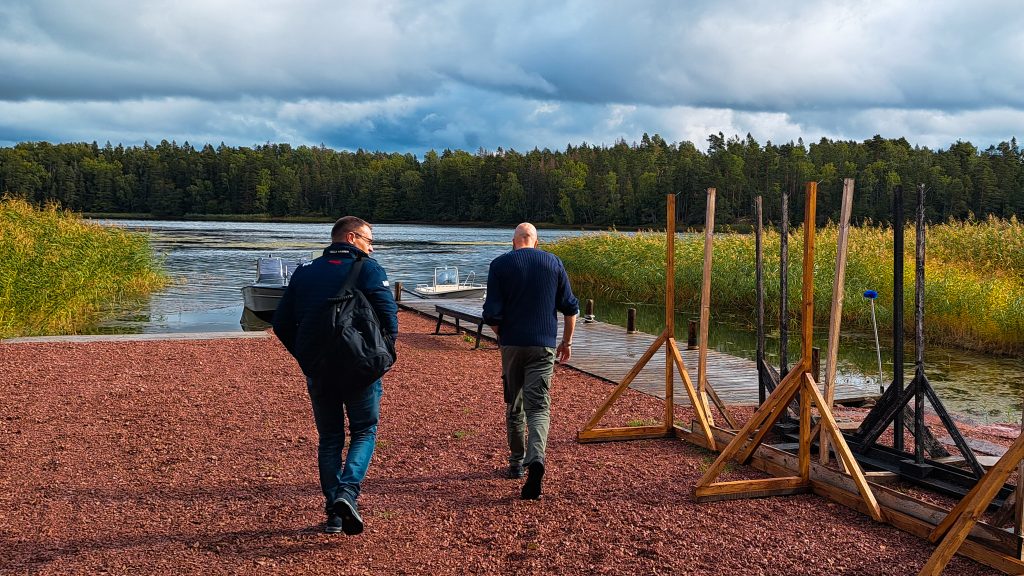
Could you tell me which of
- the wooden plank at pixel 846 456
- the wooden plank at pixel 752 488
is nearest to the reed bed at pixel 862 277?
the wooden plank at pixel 752 488

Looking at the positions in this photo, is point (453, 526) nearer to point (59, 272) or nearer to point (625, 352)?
point (625, 352)

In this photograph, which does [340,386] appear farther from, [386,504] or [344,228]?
[386,504]

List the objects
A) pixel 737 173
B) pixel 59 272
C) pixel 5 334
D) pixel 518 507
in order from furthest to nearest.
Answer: pixel 737 173
pixel 59 272
pixel 5 334
pixel 518 507

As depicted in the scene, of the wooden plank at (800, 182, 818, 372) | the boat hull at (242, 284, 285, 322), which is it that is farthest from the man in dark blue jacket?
the boat hull at (242, 284, 285, 322)

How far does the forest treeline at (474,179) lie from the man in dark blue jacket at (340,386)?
9324 cm

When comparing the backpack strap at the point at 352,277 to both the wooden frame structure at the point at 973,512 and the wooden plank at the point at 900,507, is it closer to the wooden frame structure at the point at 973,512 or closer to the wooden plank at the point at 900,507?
the wooden frame structure at the point at 973,512

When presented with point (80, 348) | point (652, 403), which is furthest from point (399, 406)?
point (80, 348)

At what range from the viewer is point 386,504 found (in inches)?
221

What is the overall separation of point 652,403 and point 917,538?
169 inches

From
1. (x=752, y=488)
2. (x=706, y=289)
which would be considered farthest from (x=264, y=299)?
(x=752, y=488)

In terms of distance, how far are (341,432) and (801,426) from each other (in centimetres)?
314

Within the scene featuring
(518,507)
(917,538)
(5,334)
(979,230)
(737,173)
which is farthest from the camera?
(737,173)

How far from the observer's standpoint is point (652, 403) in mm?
9305

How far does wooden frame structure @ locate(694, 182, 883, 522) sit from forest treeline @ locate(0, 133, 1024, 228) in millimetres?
91532
